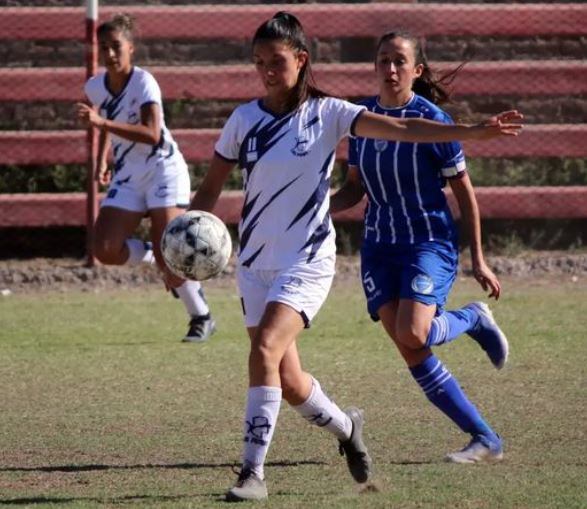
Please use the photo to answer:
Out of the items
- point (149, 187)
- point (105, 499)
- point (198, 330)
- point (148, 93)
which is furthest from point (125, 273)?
point (105, 499)

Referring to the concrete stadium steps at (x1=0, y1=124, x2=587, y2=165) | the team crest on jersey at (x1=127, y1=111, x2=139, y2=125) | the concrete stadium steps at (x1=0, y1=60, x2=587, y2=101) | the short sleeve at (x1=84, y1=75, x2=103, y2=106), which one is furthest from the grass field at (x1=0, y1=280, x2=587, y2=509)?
the concrete stadium steps at (x1=0, y1=60, x2=587, y2=101)

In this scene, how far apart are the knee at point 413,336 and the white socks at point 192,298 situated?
3682 millimetres

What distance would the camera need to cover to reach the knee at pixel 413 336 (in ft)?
21.4

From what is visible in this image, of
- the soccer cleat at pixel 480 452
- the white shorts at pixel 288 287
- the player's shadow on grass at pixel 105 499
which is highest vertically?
the white shorts at pixel 288 287

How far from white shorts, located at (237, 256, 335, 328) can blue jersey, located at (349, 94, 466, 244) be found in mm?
856

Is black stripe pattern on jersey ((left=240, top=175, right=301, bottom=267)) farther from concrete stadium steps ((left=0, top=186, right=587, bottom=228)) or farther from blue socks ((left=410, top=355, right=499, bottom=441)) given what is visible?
concrete stadium steps ((left=0, top=186, right=587, bottom=228))

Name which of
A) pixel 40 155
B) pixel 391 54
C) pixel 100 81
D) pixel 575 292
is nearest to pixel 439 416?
pixel 391 54

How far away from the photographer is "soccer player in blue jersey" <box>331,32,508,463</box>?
21.7ft

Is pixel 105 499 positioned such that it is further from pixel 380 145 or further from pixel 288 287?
pixel 380 145

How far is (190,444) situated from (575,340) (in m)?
3.79

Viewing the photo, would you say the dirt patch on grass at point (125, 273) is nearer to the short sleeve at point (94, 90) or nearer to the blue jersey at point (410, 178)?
the short sleeve at point (94, 90)

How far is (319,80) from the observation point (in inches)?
544

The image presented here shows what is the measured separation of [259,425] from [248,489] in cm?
25

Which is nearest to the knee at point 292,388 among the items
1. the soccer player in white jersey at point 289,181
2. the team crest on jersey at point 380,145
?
the soccer player in white jersey at point 289,181
